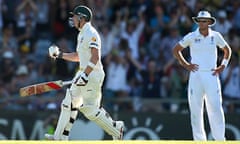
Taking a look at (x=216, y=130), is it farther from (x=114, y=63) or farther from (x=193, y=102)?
(x=114, y=63)

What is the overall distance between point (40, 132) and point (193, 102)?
4541 millimetres

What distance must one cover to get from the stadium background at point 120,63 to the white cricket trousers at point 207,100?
132 inches

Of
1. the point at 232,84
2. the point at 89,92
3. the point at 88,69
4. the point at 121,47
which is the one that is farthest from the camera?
the point at 121,47

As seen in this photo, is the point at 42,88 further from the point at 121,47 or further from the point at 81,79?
the point at 121,47

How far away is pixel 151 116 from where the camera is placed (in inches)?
738

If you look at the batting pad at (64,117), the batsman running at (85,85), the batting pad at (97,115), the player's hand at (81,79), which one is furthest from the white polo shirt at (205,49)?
the batting pad at (64,117)

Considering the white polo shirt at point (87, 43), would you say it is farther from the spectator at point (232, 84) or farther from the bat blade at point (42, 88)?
the spectator at point (232, 84)

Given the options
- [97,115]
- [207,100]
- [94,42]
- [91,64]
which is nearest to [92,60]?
[91,64]

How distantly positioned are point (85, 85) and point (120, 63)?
5.61m

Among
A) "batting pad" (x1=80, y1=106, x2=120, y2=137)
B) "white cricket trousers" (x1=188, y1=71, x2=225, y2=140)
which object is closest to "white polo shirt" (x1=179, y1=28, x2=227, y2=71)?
"white cricket trousers" (x1=188, y1=71, x2=225, y2=140)

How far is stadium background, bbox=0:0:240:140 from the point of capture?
18.8m

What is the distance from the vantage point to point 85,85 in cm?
1443

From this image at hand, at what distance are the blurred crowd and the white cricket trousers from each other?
379cm

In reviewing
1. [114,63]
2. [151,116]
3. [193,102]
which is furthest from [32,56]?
[193,102]
